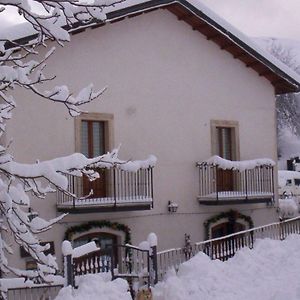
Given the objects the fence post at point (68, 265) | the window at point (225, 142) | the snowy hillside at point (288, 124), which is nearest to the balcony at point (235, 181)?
the window at point (225, 142)

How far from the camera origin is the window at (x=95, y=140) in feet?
51.4

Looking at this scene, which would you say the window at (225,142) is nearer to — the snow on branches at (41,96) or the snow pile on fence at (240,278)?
the snow pile on fence at (240,278)

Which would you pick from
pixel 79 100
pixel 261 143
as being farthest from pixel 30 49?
pixel 261 143

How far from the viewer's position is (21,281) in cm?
997

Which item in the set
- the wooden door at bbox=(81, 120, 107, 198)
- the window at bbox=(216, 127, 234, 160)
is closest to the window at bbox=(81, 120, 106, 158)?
the wooden door at bbox=(81, 120, 107, 198)

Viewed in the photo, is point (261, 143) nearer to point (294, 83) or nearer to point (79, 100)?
point (294, 83)

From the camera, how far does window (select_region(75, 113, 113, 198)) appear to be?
15.7m

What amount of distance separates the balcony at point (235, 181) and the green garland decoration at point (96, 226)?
109 inches

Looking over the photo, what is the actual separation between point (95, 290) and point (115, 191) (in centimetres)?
464

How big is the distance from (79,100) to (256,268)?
9325 millimetres

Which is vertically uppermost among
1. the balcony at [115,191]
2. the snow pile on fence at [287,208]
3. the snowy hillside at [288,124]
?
the snowy hillside at [288,124]

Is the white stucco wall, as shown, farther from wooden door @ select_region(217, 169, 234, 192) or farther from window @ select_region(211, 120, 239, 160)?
wooden door @ select_region(217, 169, 234, 192)

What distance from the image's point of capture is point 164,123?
17.3 meters

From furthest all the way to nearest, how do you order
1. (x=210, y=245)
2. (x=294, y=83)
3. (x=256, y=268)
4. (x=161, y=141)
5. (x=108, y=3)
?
1. (x=294, y=83)
2. (x=161, y=141)
3. (x=210, y=245)
4. (x=256, y=268)
5. (x=108, y=3)
